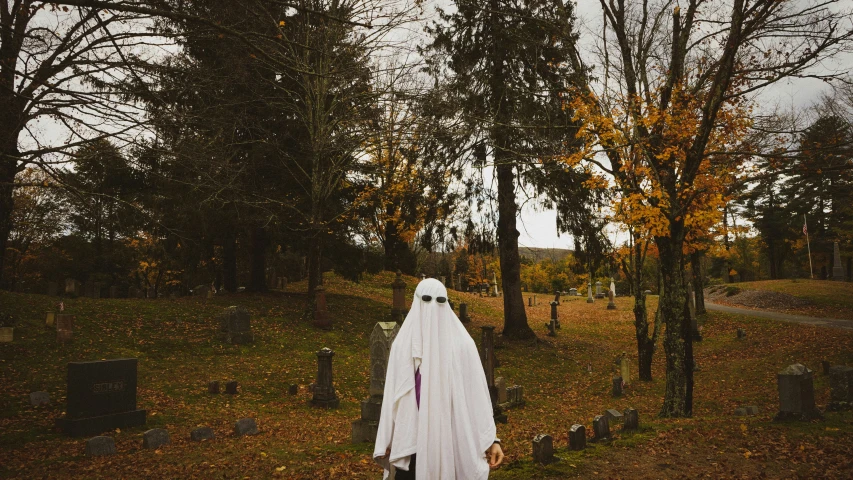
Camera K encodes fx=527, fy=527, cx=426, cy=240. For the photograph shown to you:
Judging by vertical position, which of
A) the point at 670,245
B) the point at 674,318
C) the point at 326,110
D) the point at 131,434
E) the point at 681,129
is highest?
the point at 326,110

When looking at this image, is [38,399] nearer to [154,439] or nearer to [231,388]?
[231,388]

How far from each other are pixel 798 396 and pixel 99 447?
995cm

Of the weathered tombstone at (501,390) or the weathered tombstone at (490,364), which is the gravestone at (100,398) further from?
the weathered tombstone at (501,390)

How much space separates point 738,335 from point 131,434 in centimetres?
1961

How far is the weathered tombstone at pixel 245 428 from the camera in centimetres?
846

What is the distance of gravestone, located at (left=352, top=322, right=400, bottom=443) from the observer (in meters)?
8.13

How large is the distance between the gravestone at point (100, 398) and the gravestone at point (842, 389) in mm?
11542

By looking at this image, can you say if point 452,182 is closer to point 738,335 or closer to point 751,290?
point 738,335

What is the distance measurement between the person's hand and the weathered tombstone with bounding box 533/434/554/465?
3105 mm

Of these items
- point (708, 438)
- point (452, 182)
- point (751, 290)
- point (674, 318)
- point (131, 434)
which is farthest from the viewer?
point (751, 290)

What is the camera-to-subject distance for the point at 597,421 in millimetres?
7352

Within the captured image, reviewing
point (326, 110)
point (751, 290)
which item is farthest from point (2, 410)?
point (751, 290)

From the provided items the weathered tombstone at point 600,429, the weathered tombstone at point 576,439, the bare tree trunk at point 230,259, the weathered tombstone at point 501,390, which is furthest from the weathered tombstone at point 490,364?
the bare tree trunk at point 230,259

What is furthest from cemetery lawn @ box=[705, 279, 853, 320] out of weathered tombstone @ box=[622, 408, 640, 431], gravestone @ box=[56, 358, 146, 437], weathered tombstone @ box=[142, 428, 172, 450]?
gravestone @ box=[56, 358, 146, 437]
